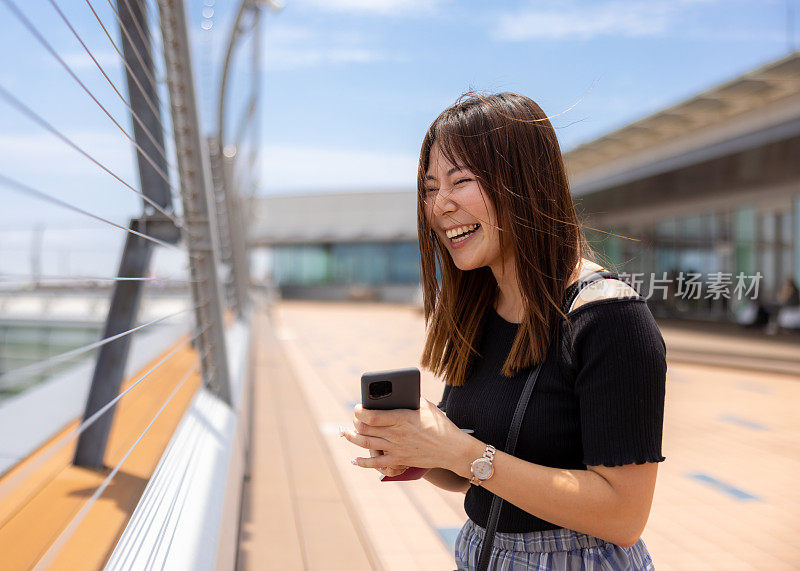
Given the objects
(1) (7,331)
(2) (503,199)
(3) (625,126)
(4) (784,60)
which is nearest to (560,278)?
(2) (503,199)

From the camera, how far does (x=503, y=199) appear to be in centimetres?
124

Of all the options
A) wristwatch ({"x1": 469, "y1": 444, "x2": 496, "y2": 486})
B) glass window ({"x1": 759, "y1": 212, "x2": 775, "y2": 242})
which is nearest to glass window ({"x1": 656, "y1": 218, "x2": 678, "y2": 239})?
glass window ({"x1": 759, "y1": 212, "x2": 775, "y2": 242})

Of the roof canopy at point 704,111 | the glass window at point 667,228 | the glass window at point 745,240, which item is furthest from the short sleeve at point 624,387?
the glass window at point 667,228

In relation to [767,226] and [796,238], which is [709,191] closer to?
[767,226]

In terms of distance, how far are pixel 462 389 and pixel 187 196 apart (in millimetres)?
1389

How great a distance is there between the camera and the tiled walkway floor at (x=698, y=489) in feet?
10.4

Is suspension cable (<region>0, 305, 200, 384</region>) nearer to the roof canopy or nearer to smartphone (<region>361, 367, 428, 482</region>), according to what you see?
smartphone (<region>361, 367, 428, 482</region>)

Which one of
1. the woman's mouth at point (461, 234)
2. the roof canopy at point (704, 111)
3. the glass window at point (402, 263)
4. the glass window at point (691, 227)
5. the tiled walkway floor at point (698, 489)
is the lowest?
the tiled walkway floor at point (698, 489)

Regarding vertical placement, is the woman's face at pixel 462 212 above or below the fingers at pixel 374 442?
above

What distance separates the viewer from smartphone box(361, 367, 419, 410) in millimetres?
1094

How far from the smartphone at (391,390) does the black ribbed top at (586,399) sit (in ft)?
0.78

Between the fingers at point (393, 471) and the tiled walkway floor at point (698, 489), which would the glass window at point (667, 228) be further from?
the fingers at point (393, 471)

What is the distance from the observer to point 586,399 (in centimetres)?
110

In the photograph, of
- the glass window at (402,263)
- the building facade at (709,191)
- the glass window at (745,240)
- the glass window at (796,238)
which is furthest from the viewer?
the glass window at (402,263)
